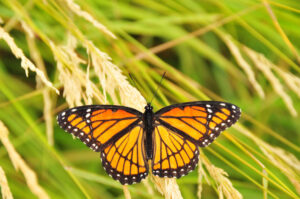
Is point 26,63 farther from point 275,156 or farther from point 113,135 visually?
point 275,156

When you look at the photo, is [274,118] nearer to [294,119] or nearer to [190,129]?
[294,119]

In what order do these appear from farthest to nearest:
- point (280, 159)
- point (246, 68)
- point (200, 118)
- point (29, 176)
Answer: point (246, 68) < point (280, 159) < point (200, 118) < point (29, 176)

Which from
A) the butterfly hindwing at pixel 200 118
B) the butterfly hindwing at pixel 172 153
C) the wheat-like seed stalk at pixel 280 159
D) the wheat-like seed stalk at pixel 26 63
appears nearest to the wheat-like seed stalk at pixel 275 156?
the wheat-like seed stalk at pixel 280 159

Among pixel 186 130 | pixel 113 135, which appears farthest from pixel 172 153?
pixel 113 135

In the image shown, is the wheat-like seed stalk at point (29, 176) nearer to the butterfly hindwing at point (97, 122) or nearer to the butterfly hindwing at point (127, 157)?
the butterfly hindwing at point (97, 122)

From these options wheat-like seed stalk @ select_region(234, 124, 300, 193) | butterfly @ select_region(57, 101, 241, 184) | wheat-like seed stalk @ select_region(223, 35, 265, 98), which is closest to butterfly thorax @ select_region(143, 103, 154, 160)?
butterfly @ select_region(57, 101, 241, 184)

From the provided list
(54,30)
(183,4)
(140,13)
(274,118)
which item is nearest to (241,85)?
(274,118)
